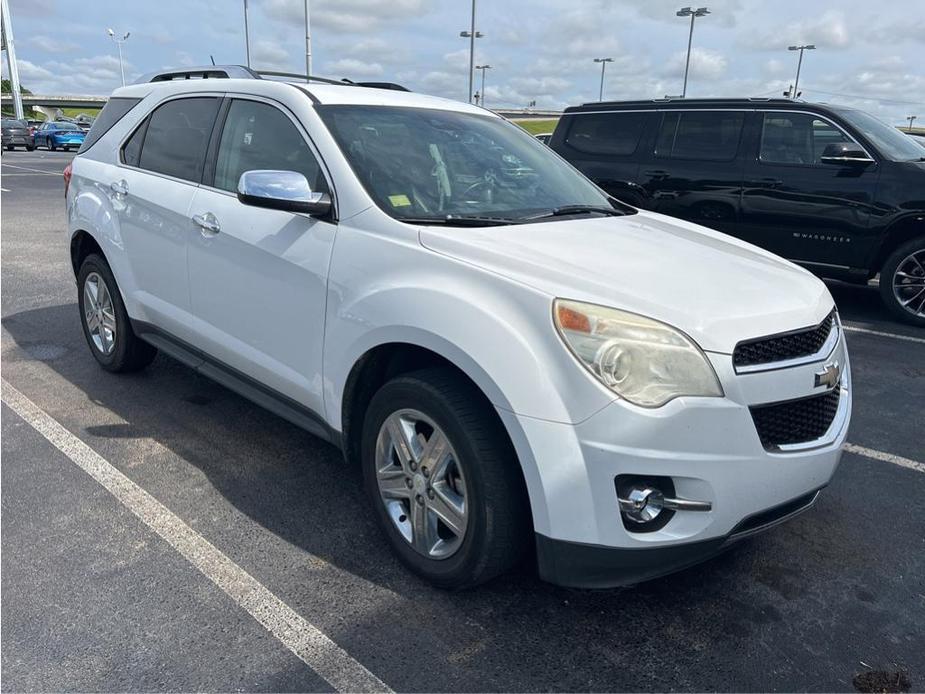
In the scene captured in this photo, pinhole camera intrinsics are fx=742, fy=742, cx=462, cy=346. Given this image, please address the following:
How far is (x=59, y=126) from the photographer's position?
38344 mm

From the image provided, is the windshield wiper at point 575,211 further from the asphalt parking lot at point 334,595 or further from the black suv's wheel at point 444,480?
the asphalt parking lot at point 334,595

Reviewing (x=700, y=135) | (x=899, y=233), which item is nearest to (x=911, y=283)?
(x=899, y=233)

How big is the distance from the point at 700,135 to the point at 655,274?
19.4 feet

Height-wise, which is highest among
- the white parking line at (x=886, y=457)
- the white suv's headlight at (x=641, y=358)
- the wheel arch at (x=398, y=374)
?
the white suv's headlight at (x=641, y=358)

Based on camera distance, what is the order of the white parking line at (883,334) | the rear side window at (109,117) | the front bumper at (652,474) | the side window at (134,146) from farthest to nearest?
1. the white parking line at (883,334)
2. the rear side window at (109,117)
3. the side window at (134,146)
4. the front bumper at (652,474)

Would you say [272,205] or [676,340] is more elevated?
[272,205]

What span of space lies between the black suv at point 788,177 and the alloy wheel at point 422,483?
5857 millimetres

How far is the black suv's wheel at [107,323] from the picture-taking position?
465 centimetres

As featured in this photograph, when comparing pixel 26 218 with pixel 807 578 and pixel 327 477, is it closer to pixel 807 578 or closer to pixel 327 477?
pixel 327 477

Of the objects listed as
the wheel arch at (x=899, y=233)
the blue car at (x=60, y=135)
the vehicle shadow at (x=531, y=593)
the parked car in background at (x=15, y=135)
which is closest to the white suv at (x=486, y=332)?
the vehicle shadow at (x=531, y=593)

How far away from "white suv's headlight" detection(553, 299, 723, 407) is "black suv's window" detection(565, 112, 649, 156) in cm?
648

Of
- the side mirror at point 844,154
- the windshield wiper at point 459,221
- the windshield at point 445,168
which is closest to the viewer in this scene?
the windshield wiper at point 459,221

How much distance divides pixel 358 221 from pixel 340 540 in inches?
52.1

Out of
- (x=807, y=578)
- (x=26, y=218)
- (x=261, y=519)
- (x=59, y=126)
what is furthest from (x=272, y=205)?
(x=59, y=126)
